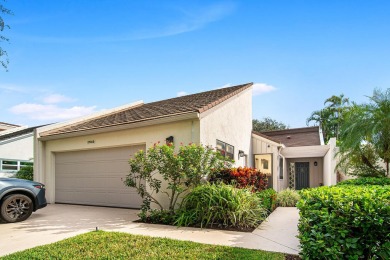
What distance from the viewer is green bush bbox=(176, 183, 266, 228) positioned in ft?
23.1

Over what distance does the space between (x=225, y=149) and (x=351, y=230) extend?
723 centimetres

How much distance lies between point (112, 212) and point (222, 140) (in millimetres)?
4575

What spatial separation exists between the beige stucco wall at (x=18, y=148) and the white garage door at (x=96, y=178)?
7177 millimetres

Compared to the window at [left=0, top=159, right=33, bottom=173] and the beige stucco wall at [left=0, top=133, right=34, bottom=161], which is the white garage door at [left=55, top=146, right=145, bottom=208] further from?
the window at [left=0, top=159, right=33, bottom=173]

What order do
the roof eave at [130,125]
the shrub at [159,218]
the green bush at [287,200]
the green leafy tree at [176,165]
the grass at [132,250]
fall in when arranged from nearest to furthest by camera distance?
the grass at [132,250] < the shrub at [159,218] < the green leafy tree at [176,165] < the roof eave at [130,125] < the green bush at [287,200]

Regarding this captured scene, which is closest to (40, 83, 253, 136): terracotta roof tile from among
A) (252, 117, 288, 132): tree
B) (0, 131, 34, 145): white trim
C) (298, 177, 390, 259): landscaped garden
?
(298, 177, 390, 259): landscaped garden

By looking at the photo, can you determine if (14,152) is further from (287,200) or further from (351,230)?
(351,230)

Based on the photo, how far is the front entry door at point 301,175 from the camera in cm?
1955

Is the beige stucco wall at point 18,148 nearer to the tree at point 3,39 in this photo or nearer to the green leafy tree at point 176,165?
the green leafy tree at point 176,165

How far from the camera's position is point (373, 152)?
11.2 meters

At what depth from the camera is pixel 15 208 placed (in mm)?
8055

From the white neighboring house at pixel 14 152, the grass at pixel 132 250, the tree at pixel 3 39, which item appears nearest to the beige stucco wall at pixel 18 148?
the white neighboring house at pixel 14 152

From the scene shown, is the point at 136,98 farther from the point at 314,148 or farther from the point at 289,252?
the point at 289,252

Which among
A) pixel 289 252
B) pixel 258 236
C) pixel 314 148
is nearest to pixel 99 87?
pixel 258 236
